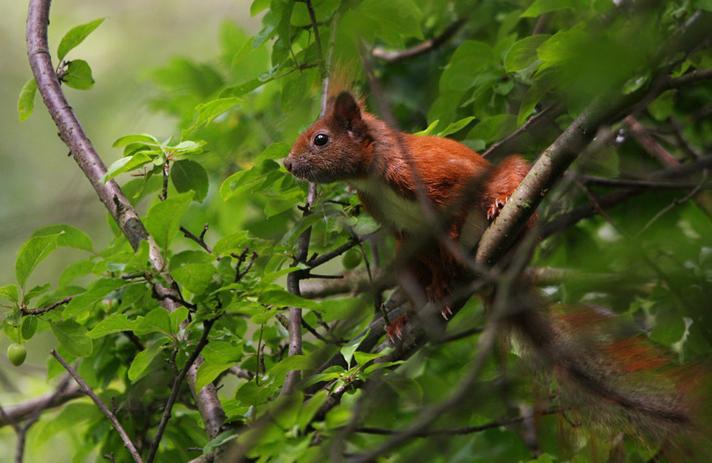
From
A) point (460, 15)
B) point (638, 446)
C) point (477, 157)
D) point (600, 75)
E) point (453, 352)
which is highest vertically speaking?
point (600, 75)

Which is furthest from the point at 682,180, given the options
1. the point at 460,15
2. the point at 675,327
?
the point at 460,15

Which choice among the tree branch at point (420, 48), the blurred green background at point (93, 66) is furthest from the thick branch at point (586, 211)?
the blurred green background at point (93, 66)

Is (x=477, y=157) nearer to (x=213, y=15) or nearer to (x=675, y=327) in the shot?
(x=675, y=327)

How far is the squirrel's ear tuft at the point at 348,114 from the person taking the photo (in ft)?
11.6

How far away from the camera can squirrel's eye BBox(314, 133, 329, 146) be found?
139 inches

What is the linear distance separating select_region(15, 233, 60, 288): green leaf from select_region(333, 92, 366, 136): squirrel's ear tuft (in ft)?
4.79

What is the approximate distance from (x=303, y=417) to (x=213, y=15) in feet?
26.7

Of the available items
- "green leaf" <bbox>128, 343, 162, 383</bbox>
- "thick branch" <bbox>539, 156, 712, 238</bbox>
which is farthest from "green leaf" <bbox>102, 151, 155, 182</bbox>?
"thick branch" <bbox>539, 156, 712, 238</bbox>

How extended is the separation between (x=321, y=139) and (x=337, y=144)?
7cm

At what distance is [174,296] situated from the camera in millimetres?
2350

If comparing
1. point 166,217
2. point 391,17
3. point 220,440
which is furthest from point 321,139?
point 220,440

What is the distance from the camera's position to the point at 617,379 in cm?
279

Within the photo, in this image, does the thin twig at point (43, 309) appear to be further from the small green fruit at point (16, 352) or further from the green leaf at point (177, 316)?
the green leaf at point (177, 316)

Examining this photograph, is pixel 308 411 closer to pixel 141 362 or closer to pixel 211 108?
pixel 141 362
